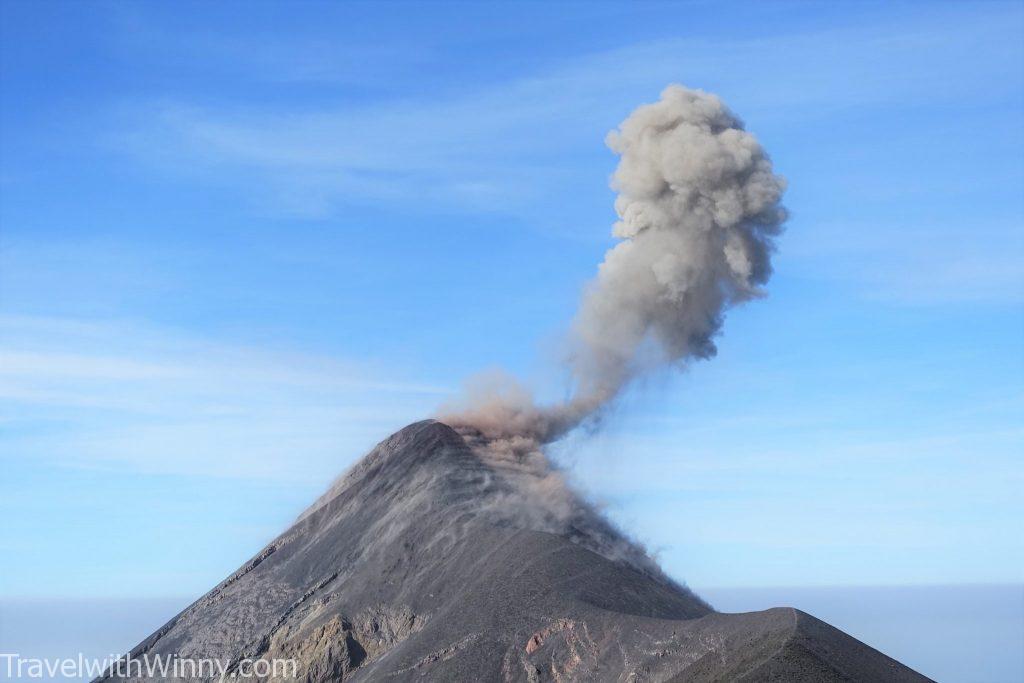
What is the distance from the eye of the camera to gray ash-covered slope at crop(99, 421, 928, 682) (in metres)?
61.0

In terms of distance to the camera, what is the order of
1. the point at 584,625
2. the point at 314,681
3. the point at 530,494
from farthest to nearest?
the point at 530,494 < the point at 314,681 < the point at 584,625

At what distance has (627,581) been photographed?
75812 millimetres

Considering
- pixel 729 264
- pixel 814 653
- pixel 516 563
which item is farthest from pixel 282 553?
pixel 814 653

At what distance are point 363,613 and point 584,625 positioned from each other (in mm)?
15989

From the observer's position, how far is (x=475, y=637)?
6881 cm

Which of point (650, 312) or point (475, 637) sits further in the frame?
point (650, 312)

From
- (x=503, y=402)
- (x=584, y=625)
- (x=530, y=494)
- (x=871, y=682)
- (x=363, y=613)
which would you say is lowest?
(x=871, y=682)

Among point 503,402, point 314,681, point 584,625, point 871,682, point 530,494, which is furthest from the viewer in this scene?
point 503,402

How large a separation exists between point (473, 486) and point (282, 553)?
14664mm

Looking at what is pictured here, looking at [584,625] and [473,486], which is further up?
[473,486]

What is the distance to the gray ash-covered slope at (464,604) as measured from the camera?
6100 centimetres

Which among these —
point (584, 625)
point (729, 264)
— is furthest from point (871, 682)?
point (729, 264)

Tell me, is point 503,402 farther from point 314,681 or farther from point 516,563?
point 314,681

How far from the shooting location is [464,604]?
238 feet
